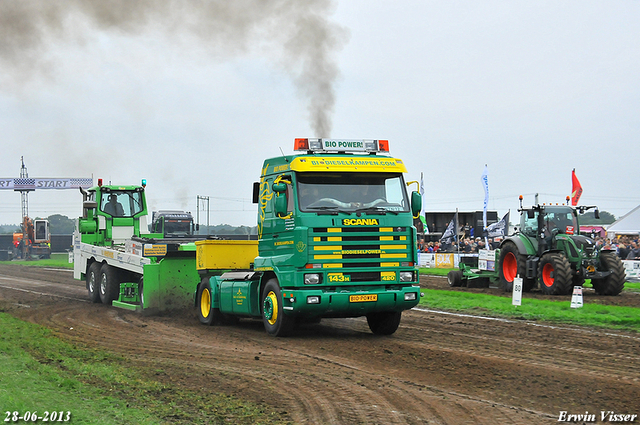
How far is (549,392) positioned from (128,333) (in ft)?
25.7

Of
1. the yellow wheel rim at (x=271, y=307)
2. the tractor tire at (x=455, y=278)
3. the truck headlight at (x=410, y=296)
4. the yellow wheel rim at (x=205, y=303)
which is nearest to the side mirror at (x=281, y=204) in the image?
the yellow wheel rim at (x=271, y=307)

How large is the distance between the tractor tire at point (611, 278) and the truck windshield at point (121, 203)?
1361 centimetres

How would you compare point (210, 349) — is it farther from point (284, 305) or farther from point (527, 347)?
point (527, 347)

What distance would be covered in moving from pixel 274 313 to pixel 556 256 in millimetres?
10964

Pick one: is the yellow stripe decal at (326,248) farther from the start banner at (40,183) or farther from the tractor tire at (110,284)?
the start banner at (40,183)

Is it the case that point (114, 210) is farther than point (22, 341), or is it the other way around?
point (114, 210)

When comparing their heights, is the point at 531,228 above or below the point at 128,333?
above

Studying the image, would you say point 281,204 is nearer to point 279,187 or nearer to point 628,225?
point 279,187

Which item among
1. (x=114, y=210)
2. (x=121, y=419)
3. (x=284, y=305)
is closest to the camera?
(x=121, y=419)

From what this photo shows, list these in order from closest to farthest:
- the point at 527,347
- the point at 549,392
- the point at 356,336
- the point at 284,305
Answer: the point at 549,392 < the point at 527,347 < the point at 284,305 < the point at 356,336

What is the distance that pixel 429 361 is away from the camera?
938cm

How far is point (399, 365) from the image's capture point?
915cm

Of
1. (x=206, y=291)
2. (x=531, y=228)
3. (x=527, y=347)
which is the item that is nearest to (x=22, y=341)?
(x=206, y=291)

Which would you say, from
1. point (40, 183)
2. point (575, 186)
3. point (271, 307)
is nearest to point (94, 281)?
point (271, 307)
